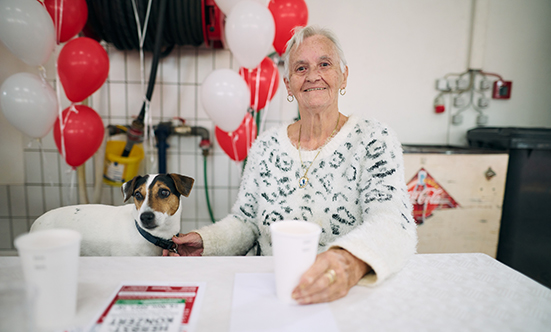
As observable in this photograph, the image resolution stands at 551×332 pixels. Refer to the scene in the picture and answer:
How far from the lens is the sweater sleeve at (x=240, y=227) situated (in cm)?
98

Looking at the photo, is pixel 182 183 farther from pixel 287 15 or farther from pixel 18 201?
pixel 18 201

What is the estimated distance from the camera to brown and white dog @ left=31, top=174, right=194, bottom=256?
1.07m

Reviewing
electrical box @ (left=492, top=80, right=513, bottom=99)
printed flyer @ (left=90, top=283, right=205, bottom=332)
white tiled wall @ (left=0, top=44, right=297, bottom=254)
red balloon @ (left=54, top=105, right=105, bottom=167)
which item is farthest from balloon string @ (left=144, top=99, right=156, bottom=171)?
electrical box @ (left=492, top=80, right=513, bottom=99)

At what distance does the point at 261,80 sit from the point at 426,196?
1.32m

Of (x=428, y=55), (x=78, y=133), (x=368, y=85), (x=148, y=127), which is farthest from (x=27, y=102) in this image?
(x=428, y=55)

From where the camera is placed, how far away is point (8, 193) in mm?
2215

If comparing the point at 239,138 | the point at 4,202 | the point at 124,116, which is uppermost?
the point at 124,116

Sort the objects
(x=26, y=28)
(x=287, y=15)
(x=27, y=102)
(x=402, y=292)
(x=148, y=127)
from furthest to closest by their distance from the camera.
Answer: (x=148, y=127) < (x=287, y=15) < (x=27, y=102) < (x=26, y=28) < (x=402, y=292)

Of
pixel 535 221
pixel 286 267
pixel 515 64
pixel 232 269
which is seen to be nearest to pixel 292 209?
pixel 232 269

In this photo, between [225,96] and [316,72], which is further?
[225,96]

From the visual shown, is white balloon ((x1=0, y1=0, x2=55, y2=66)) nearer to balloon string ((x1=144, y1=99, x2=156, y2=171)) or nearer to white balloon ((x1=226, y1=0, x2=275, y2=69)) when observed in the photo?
balloon string ((x1=144, y1=99, x2=156, y2=171))

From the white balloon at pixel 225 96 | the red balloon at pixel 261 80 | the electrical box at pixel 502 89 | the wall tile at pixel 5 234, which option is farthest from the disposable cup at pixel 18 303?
the electrical box at pixel 502 89

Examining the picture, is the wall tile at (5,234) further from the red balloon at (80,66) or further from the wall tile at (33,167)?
the red balloon at (80,66)

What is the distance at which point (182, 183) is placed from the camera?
111cm
